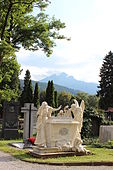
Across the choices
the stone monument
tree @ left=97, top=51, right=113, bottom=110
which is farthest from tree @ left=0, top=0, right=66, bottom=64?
tree @ left=97, top=51, right=113, bottom=110

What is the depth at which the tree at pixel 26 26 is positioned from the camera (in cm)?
2238

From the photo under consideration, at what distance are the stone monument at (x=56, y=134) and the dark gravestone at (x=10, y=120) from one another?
10304mm

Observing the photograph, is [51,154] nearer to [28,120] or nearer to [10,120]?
[28,120]

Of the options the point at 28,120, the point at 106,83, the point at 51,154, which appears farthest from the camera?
the point at 106,83

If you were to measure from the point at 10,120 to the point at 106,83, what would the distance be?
34.4 m

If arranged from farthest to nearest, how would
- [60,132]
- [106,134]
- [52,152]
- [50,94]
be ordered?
[50,94] < [106,134] < [60,132] < [52,152]

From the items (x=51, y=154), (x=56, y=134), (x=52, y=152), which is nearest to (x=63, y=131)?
(x=56, y=134)

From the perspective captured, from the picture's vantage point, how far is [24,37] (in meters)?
23.2

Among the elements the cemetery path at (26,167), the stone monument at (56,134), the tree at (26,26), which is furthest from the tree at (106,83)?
the cemetery path at (26,167)

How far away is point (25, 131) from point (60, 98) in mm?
70880

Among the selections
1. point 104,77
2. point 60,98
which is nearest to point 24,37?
point 104,77

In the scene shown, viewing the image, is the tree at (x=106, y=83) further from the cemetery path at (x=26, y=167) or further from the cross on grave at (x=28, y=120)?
the cemetery path at (x=26, y=167)

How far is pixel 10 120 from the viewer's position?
23.5 metres

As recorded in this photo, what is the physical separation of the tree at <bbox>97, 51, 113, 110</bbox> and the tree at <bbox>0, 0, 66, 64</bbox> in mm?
30444
